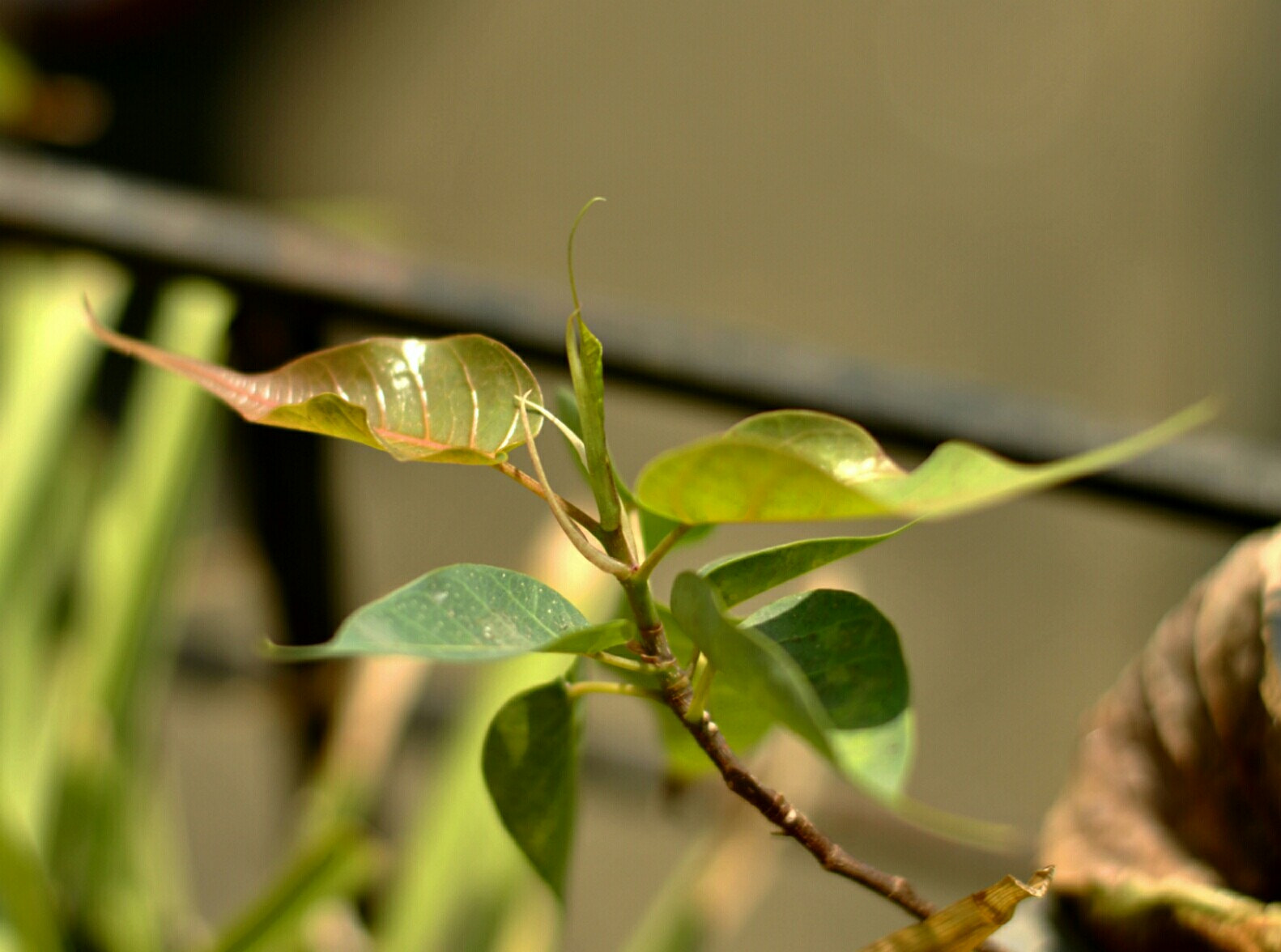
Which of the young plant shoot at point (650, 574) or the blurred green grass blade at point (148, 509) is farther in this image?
the blurred green grass blade at point (148, 509)

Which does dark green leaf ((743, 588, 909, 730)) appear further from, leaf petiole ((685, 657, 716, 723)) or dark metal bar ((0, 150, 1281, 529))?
dark metal bar ((0, 150, 1281, 529))

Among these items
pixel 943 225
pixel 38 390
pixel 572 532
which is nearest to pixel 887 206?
pixel 943 225

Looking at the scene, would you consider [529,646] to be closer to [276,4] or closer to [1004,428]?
[1004,428]

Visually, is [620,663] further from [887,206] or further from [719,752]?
[887,206]

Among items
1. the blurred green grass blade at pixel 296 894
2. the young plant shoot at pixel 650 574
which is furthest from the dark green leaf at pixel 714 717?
the blurred green grass blade at pixel 296 894

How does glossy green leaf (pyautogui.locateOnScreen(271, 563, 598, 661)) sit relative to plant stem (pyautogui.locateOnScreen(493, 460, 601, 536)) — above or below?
below

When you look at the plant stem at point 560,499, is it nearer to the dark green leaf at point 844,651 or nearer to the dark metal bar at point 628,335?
the dark green leaf at point 844,651

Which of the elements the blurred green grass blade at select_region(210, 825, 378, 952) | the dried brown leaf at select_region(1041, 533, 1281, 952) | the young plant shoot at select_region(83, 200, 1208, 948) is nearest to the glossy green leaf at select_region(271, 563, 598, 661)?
the young plant shoot at select_region(83, 200, 1208, 948)
